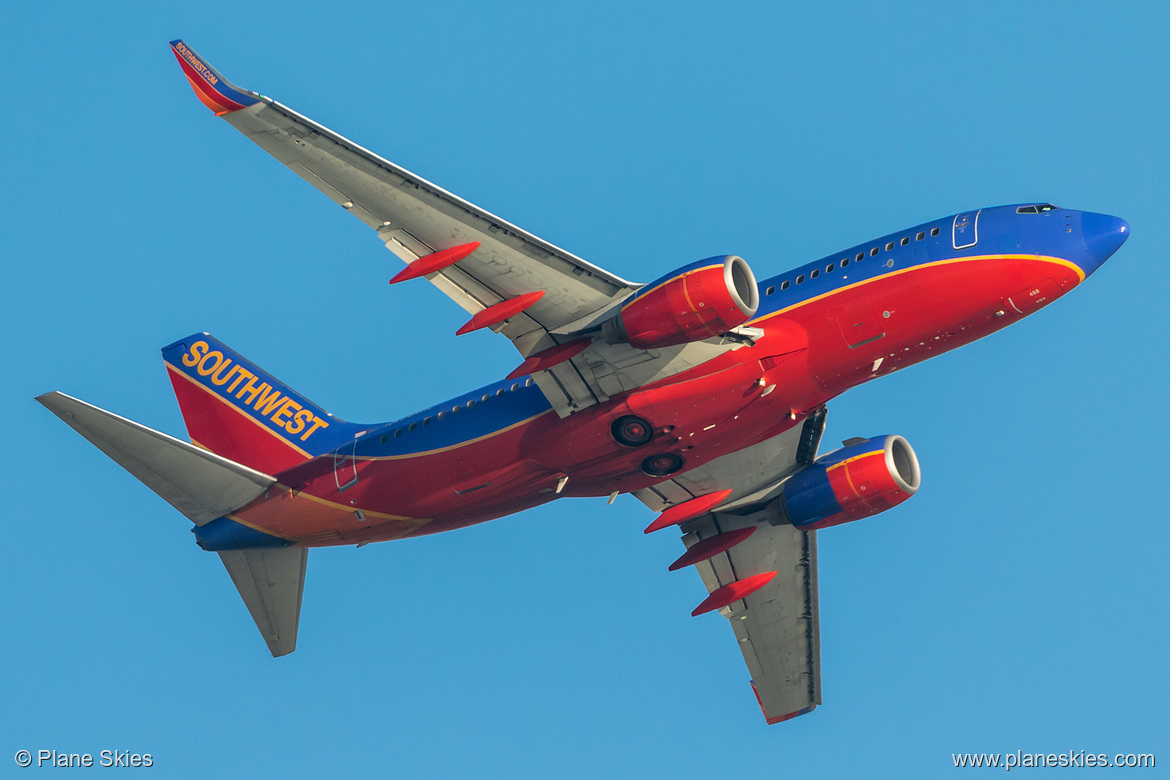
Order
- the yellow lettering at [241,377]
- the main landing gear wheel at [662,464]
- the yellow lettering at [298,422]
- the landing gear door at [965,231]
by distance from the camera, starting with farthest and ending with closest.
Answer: the yellow lettering at [241,377], the yellow lettering at [298,422], the main landing gear wheel at [662,464], the landing gear door at [965,231]

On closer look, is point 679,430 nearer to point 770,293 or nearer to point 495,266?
point 770,293

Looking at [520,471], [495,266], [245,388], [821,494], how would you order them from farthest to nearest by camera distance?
[245,388] < [821,494] < [520,471] < [495,266]

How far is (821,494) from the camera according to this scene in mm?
40562

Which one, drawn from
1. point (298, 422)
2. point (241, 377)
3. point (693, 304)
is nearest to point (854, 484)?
point (693, 304)

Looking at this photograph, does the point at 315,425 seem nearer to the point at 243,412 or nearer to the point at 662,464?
the point at 243,412

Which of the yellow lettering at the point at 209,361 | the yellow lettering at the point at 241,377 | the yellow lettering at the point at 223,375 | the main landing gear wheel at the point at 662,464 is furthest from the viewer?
the yellow lettering at the point at 209,361

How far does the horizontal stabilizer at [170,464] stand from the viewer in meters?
37.9

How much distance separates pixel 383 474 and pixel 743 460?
1194 cm

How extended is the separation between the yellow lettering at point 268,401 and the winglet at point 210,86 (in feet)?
43.9

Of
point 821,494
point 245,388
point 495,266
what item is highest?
point 245,388

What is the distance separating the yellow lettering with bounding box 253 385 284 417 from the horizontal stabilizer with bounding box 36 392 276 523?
2.84 meters

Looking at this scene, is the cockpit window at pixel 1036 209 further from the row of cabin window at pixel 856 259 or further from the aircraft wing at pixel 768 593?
the aircraft wing at pixel 768 593

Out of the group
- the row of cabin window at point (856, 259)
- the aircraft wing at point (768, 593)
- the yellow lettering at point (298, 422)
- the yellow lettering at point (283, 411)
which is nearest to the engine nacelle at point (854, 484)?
the aircraft wing at point (768, 593)

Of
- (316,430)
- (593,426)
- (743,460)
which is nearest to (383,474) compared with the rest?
(316,430)
